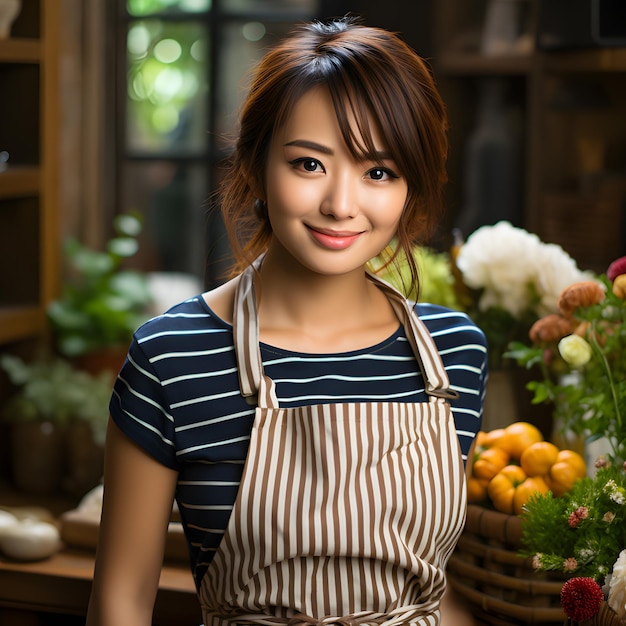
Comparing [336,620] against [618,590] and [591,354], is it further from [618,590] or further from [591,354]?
[591,354]

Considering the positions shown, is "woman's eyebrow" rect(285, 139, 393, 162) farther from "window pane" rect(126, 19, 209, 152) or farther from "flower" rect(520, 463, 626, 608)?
"window pane" rect(126, 19, 209, 152)

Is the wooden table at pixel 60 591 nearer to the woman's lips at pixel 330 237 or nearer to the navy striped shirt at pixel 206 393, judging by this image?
the navy striped shirt at pixel 206 393

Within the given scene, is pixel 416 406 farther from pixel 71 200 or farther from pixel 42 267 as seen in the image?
pixel 71 200

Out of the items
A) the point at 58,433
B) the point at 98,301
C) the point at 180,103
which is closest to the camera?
the point at 58,433

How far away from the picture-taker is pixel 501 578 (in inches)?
53.0

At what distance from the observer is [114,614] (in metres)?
1.22

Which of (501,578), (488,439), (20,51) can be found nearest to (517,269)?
(488,439)

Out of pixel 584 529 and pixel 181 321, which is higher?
pixel 181 321

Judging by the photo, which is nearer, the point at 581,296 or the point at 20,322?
the point at 581,296

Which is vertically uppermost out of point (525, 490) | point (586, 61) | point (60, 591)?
point (586, 61)

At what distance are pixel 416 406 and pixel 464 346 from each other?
150 mm

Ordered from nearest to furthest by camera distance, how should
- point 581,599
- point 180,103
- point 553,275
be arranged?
1. point 581,599
2. point 553,275
3. point 180,103

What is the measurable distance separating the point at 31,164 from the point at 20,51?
27 centimetres

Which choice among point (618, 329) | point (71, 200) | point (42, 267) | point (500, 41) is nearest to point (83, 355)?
→ point (42, 267)
